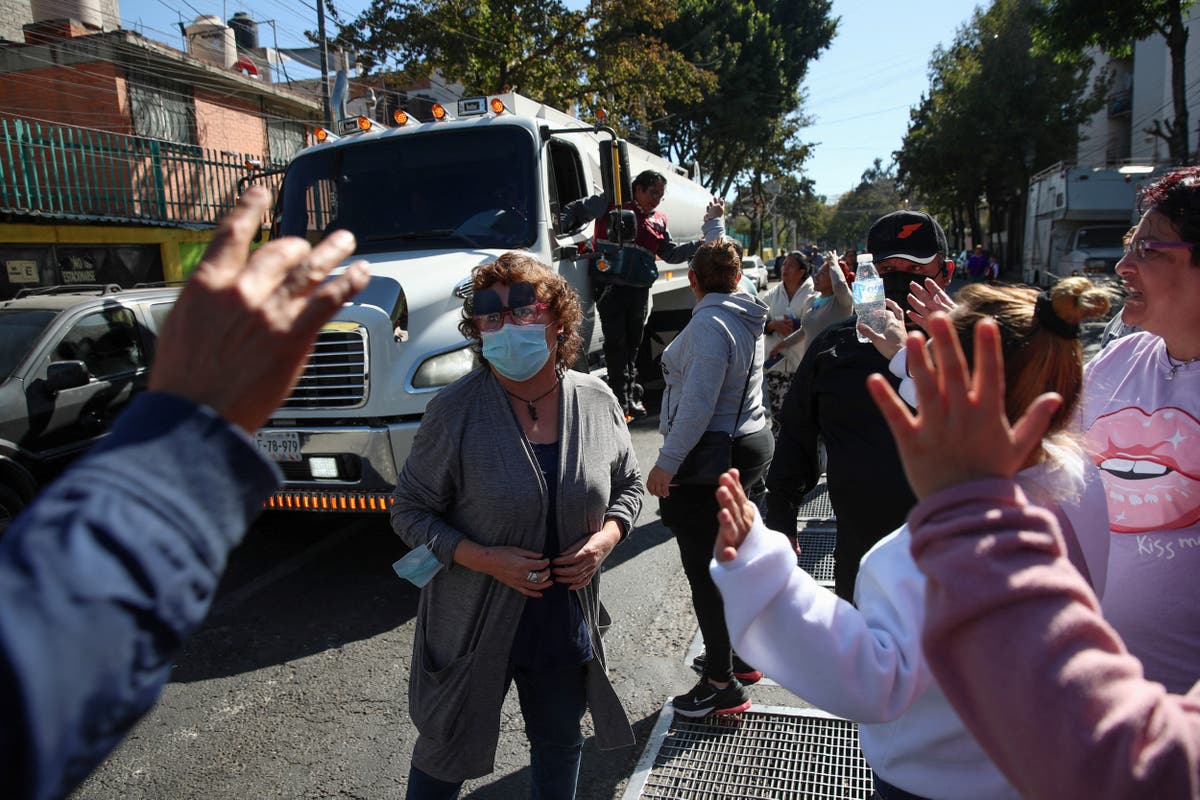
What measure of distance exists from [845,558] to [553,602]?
3.19 feet

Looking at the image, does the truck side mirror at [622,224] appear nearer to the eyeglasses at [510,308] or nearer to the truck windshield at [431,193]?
the truck windshield at [431,193]

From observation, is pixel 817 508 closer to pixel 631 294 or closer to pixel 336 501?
pixel 631 294

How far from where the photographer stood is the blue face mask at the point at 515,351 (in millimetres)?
2502

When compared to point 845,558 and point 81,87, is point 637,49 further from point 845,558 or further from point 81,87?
point 845,558

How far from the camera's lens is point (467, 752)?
2256 mm

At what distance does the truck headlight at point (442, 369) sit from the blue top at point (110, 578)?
3921mm

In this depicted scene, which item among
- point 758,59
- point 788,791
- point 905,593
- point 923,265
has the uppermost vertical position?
point 758,59

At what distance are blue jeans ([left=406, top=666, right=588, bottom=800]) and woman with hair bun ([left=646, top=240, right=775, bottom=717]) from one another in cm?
106

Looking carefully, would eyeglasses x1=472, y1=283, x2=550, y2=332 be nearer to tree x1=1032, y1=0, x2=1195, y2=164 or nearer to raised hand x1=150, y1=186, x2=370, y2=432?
raised hand x1=150, y1=186, x2=370, y2=432

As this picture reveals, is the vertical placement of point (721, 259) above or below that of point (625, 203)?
below

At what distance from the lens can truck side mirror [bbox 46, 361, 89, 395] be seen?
18.0 ft

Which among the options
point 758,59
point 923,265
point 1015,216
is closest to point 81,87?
point 923,265

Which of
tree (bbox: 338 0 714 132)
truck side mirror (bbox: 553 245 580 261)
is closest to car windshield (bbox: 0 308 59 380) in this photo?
truck side mirror (bbox: 553 245 580 261)

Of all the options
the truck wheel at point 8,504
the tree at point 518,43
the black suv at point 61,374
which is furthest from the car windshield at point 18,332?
the tree at point 518,43
